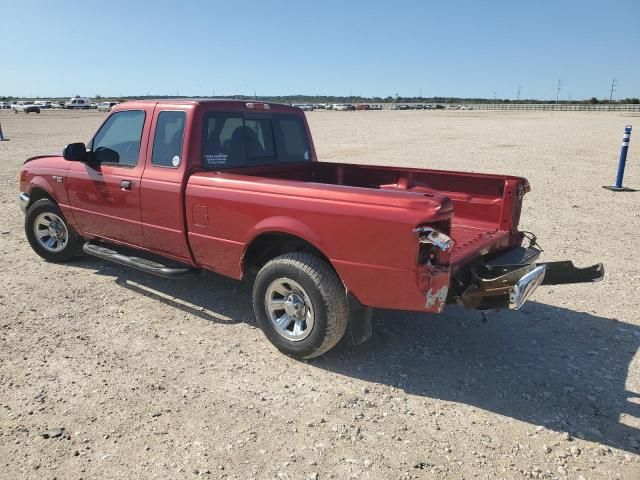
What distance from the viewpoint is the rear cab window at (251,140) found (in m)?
4.58

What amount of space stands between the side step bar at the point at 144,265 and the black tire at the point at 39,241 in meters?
0.60

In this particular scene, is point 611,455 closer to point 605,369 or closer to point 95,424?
point 605,369

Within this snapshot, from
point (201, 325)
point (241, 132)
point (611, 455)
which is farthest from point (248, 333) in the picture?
point (611, 455)

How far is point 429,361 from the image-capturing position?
13.1ft

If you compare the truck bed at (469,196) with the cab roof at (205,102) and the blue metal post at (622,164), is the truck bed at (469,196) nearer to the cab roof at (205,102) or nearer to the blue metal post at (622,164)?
the cab roof at (205,102)

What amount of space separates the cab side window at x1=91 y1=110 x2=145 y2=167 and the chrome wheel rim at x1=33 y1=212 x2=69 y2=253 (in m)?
1.24

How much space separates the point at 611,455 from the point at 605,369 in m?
1.08

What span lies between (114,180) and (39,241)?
6.40ft

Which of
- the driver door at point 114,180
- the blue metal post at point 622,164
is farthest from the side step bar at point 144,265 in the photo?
the blue metal post at point 622,164

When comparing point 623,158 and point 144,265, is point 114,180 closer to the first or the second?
point 144,265

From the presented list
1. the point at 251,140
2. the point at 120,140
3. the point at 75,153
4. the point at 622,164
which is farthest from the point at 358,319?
the point at 622,164

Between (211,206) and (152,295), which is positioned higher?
(211,206)

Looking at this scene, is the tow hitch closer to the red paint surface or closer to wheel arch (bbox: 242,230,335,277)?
the red paint surface

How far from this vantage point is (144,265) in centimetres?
482
